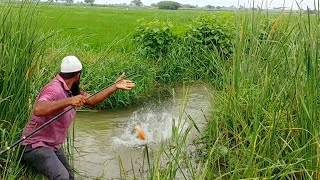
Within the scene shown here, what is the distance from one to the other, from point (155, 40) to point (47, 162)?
6889 mm

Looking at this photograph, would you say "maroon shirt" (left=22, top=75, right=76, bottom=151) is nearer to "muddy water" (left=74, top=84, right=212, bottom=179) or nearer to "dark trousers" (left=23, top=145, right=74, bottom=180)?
"dark trousers" (left=23, top=145, right=74, bottom=180)

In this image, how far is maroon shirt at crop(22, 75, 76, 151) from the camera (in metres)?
3.97

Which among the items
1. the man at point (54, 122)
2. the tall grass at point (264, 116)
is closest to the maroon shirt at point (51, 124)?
the man at point (54, 122)

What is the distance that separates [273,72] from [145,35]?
6.30 m

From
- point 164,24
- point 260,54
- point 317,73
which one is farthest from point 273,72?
point 164,24

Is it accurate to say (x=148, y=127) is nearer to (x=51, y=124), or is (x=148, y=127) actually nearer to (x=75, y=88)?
(x=75, y=88)

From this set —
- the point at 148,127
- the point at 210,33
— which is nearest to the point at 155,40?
the point at 210,33

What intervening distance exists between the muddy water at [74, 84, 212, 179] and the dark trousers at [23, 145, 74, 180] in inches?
19.3

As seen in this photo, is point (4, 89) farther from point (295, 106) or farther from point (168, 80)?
point (168, 80)

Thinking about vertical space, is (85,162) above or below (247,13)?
below

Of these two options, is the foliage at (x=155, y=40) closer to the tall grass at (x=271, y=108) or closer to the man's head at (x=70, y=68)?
the tall grass at (x=271, y=108)

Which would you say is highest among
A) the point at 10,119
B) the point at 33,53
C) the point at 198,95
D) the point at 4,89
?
the point at 33,53

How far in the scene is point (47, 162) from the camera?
157 inches

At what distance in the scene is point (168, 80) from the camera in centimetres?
1030
